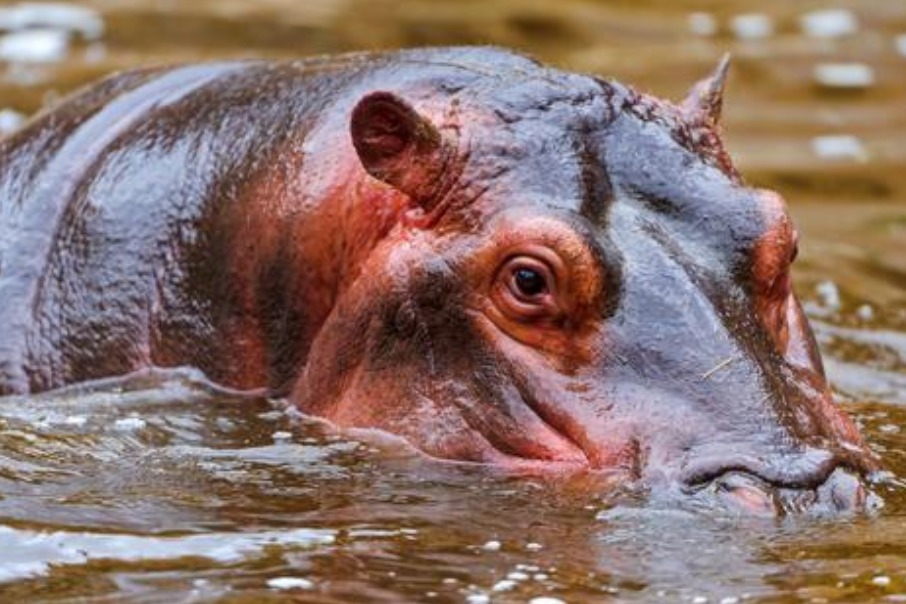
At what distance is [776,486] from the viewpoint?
586cm

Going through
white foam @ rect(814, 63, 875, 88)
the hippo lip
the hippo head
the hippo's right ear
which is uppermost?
white foam @ rect(814, 63, 875, 88)

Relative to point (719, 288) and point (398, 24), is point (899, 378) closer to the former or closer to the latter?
point (719, 288)

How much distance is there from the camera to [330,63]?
763cm

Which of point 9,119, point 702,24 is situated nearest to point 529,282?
point 9,119

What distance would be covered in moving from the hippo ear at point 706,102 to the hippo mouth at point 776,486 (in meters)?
1.40

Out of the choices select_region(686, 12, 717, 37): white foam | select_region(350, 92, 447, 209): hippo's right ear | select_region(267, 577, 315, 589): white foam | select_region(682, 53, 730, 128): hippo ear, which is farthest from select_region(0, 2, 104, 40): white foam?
select_region(267, 577, 315, 589): white foam

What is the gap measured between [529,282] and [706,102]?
110 centimetres

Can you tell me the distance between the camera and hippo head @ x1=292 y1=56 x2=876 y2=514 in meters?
6.06

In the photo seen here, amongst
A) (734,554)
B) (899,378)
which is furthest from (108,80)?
(734,554)

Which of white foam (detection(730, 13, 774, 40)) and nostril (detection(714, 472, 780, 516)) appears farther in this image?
white foam (detection(730, 13, 774, 40))

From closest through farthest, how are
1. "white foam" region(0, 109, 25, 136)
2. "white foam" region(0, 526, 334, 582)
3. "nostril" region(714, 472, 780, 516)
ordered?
"white foam" region(0, 526, 334, 582)
"nostril" region(714, 472, 780, 516)
"white foam" region(0, 109, 25, 136)

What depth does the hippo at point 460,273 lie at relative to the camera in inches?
242

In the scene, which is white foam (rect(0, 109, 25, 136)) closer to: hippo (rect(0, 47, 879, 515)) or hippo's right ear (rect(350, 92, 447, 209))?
hippo (rect(0, 47, 879, 515))

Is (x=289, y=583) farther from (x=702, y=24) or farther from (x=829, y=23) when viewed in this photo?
(x=829, y=23)
